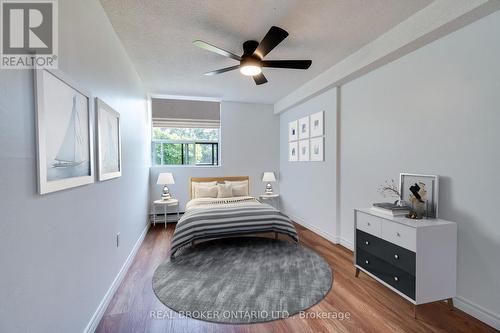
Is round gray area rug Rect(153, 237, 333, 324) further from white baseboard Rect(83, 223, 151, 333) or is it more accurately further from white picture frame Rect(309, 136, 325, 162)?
white picture frame Rect(309, 136, 325, 162)

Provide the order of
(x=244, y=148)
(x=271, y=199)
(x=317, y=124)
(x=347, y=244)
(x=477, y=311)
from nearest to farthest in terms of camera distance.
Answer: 1. (x=477, y=311)
2. (x=347, y=244)
3. (x=317, y=124)
4. (x=271, y=199)
5. (x=244, y=148)

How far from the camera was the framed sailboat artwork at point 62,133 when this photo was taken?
3.75 feet

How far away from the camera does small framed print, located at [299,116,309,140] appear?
172 inches

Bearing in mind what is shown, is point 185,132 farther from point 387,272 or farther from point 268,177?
point 387,272

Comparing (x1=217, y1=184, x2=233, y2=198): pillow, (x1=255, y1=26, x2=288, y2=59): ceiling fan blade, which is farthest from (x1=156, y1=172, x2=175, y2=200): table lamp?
(x1=255, y1=26, x2=288, y2=59): ceiling fan blade

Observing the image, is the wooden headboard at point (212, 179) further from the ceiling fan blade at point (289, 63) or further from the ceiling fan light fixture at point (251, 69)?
the ceiling fan blade at point (289, 63)

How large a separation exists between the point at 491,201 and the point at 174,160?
4853 millimetres

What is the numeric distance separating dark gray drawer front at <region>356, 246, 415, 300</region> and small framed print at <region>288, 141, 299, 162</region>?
2.54m

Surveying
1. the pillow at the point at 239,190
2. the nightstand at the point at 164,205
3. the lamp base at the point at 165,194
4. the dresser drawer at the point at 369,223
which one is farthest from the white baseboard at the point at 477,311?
the lamp base at the point at 165,194

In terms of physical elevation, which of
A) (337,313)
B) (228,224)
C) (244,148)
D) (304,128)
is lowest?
(337,313)

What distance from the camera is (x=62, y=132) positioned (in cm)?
134

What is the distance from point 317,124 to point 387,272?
255 cm

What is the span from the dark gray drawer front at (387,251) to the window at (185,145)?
11.7ft

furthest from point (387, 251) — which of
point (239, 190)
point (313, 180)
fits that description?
point (239, 190)
